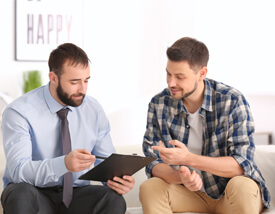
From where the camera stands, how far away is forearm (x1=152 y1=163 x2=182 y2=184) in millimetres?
2254

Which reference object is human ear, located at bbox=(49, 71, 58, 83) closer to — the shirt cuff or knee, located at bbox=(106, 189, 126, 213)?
the shirt cuff

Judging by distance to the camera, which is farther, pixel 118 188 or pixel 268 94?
pixel 268 94

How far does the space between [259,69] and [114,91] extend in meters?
1.48

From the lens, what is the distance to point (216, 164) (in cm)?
218

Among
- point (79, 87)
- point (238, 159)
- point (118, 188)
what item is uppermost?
point (79, 87)

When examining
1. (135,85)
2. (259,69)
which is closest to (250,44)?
(259,69)

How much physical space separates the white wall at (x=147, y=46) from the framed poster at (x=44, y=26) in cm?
7

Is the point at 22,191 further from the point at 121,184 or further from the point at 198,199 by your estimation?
the point at 198,199

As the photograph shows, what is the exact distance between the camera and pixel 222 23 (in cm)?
464

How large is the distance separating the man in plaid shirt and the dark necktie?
0.35 meters

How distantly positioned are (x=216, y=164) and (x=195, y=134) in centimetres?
26

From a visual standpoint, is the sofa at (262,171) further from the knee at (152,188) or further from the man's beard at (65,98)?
the man's beard at (65,98)

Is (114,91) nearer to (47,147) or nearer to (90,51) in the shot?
(90,51)

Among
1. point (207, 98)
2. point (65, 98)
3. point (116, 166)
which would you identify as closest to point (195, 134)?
point (207, 98)
